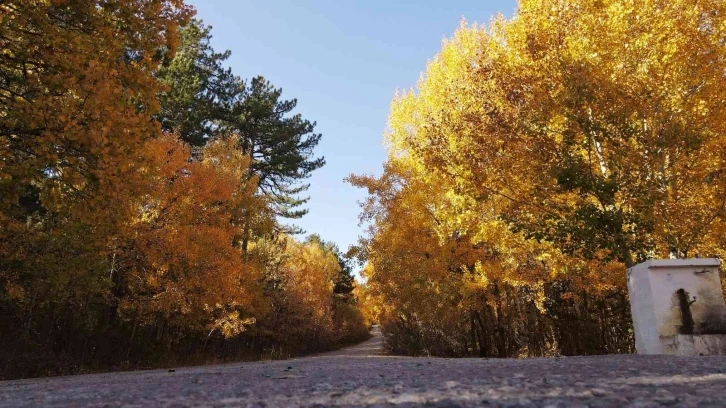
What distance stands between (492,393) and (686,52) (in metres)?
10.2

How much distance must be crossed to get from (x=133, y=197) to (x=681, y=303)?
10.1 m

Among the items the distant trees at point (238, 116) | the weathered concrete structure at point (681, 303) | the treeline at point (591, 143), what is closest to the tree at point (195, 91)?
the distant trees at point (238, 116)

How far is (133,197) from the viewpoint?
29.1ft

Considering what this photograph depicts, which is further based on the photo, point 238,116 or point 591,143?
point 238,116

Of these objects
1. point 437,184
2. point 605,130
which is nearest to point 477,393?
point 605,130

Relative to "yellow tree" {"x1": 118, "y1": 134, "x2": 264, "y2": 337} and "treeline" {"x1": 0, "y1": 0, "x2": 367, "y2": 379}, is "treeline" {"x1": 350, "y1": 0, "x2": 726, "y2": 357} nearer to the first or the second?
"treeline" {"x1": 0, "y1": 0, "x2": 367, "y2": 379}

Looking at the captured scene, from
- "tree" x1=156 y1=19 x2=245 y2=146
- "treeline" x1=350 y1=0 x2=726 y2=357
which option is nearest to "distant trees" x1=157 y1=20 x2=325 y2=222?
"tree" x1=156 y1=19 x2=245 y2=146

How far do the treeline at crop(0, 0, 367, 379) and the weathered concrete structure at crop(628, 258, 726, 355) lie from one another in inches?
364

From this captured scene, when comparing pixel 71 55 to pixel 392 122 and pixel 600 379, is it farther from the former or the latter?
pixel 392 122

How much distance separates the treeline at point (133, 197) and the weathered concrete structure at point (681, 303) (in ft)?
30.3

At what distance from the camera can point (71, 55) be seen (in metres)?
7.45

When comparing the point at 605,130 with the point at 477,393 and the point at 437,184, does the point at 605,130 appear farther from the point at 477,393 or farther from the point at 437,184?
the point at 477,393

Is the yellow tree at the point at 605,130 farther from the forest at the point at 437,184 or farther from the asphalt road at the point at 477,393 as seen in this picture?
the asphalt road at the point at 477,393

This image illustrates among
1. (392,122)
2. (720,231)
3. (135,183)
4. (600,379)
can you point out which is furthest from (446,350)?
(600,379)
